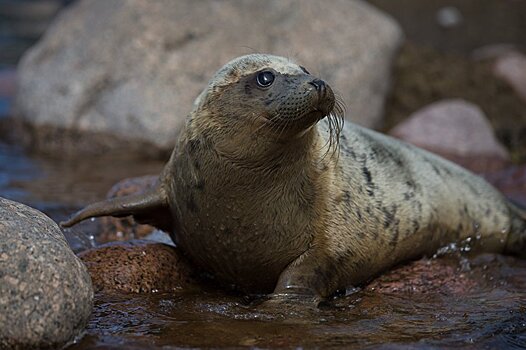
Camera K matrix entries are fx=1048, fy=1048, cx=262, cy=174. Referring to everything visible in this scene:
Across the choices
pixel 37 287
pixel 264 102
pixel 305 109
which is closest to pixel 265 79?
pixel 264 102

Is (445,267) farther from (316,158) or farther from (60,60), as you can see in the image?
(60,60)

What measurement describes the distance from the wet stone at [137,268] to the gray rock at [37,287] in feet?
2.39

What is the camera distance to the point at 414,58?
1221 cm

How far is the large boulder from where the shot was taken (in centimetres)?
1036

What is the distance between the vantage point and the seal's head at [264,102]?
482cm

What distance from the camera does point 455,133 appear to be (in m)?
10.6

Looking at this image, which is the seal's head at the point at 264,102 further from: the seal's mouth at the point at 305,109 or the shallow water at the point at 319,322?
the shallow water at the point at 319,322

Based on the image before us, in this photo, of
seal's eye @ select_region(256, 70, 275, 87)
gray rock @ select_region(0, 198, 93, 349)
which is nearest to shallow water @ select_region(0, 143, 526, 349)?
gray rock @ select_region(0, 198, 93, 349)

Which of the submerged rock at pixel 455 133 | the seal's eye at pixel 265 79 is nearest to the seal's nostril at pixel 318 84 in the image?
the seal's eye at pixel 265 79

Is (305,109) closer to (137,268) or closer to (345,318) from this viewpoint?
(345,318)

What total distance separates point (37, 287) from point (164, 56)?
638cm

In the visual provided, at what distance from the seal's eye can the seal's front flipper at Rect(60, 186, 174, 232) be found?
0.91 metres

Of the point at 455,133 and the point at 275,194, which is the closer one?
the point at 275,194

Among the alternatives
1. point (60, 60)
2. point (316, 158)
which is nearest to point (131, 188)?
point (316, 158)
